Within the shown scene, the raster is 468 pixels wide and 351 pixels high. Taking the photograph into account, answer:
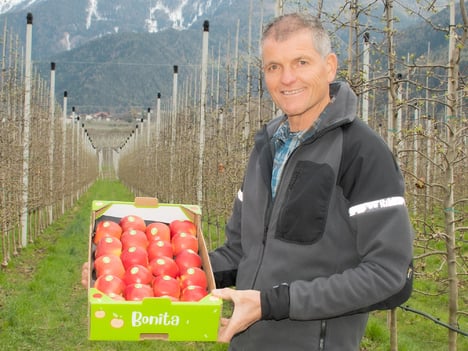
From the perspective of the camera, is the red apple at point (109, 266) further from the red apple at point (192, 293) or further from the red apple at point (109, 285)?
the red apple at point (192, 293)

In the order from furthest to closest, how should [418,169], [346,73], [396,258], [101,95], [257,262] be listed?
[101,95], [418,169], [346,73], [257,262], [396,258]

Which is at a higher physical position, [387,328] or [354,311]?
[354,311]

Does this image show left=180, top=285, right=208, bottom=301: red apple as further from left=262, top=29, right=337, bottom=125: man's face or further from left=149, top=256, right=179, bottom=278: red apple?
left=262, top=29, right=337, bottom=125: man's face

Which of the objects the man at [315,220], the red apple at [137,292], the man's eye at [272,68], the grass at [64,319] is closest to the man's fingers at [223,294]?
the man at [315,220]

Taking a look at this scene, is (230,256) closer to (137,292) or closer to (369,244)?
(137,292)

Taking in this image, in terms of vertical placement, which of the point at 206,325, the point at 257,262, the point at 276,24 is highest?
the point at 276,24

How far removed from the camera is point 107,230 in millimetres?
2174

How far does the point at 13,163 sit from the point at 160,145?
12668 millimetres

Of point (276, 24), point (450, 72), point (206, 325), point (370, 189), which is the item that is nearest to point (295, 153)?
point (370, 189)

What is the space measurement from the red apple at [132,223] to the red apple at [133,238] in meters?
0.05

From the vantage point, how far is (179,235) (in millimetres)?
2197

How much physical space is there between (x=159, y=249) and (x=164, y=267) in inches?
4.5

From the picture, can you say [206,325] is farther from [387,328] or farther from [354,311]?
[387,328]

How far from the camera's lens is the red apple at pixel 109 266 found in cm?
191
